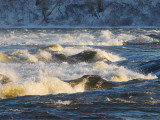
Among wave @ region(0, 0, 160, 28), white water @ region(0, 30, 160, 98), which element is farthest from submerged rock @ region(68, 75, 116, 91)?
wave @ region(0, 0, 160, 28)

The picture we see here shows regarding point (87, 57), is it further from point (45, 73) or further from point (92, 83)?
point (92, 83)

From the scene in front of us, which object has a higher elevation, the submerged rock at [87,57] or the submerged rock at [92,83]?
the submerged rock at [92,83]

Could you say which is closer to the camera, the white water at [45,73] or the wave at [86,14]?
the white water at [45,73]

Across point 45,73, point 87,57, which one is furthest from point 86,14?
point 45,73

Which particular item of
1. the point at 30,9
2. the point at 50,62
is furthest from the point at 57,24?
the point at 50,62

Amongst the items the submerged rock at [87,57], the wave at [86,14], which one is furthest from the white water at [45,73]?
the wave at [86,14]

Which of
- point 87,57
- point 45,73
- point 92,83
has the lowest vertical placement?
point 87,57

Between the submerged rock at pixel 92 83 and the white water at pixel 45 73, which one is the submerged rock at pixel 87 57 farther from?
the submerged rock at pixel 92 83

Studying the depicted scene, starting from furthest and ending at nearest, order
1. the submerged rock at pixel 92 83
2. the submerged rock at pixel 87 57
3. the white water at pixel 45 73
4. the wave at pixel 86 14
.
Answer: the wave at pixel 86 14 → the submerged rock at pixel 87 57 → the submerged rock at pixel 92 83 → the white water at pixel 45 73

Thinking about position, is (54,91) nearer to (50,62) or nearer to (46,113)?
(46,113)

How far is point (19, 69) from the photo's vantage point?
16.5 m

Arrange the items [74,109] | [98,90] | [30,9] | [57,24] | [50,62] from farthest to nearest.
A: [30,9] < [57,24] < [50,62] < [98,90] < [74,109]

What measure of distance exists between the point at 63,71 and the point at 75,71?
0.48 m

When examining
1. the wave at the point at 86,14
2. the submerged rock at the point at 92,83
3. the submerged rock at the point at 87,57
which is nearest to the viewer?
the submerged rock at the point at 92,83
